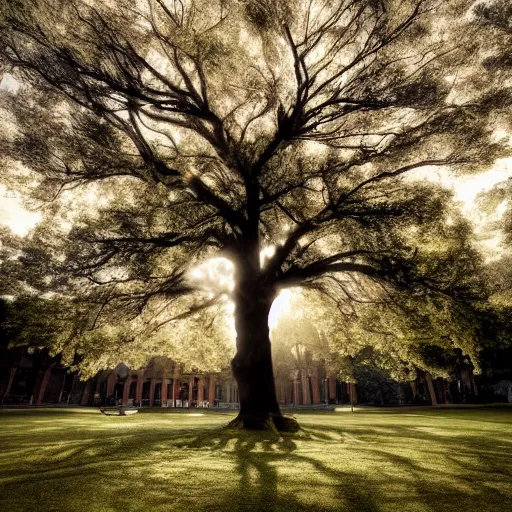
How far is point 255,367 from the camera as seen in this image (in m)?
11.0

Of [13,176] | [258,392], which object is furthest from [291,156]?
[13,176]

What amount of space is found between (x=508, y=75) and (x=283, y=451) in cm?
1015

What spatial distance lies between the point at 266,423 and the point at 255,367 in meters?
1.62

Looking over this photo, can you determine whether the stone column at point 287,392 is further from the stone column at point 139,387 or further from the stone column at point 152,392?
the stone column at point 139,387

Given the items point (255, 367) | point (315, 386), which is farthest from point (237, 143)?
point (315, 386)

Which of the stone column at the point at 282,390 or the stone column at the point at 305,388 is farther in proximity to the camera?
the stone column at the point at 282,390

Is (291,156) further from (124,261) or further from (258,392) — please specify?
(258,392)

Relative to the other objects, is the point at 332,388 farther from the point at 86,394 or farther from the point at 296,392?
the point at 86,394

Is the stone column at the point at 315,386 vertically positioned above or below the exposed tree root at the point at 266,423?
above

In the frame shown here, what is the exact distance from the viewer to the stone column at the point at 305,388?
114 ft

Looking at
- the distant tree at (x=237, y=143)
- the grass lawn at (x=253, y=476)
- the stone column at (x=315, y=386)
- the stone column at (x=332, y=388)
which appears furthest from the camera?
the stone column at (x=332, y=388)

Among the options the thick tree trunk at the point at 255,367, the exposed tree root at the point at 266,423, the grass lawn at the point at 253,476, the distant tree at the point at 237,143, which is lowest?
the grass lawn at the point at 253,476

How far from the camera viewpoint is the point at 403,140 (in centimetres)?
985

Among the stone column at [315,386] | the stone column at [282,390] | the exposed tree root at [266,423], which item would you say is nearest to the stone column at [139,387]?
the stone column at [282,390]
